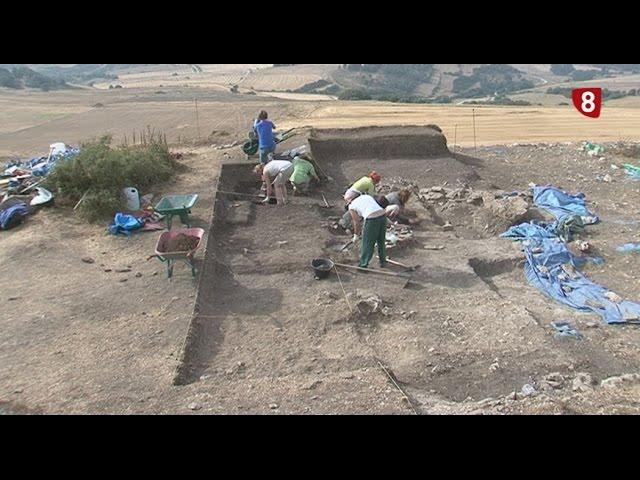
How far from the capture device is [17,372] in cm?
588

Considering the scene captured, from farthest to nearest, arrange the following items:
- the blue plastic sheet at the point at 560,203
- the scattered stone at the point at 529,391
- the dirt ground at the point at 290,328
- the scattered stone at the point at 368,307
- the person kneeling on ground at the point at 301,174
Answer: the person kneeling on ground at the point at 301,174, the blue plastic sheet at the point at 560,203, the scattered stone at the point at 368,307, the scattered stone at the point at 529,391, the dirt ground at the point at 290,328

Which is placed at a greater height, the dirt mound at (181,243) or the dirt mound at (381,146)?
the dirt mound at (381,146)

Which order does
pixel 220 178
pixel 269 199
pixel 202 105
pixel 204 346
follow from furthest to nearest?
pixel 202 105 → pixel 220 178 → pixel 269 199 → pixel 204 346

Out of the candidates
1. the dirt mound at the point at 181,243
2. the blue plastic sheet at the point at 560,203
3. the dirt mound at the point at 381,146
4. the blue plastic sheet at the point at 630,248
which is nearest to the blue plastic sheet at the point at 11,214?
the dirt mound at the point at 181,243

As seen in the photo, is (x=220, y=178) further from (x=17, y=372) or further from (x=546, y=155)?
(x=546, y=155)

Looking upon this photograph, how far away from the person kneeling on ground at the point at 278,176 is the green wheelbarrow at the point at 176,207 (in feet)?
6.18

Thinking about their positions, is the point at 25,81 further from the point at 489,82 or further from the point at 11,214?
the point at 489,82

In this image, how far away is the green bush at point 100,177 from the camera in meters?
10.6

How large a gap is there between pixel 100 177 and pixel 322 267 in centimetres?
557

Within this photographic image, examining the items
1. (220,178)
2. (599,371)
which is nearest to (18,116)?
(220,178)

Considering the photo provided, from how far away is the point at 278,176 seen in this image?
10.8 metres

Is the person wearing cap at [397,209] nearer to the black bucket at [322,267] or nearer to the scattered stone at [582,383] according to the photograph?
the black bucket at [322,267]

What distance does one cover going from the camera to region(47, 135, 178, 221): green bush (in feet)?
34.8

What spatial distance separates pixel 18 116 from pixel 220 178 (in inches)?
881
